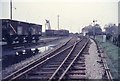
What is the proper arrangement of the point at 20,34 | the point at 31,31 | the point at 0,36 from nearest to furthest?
the point at 0,36 → the point at 20,34 → the point at 31,31

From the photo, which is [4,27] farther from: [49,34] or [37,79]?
[49,34]

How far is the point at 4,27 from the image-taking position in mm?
30141

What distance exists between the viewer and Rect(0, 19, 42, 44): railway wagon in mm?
30042

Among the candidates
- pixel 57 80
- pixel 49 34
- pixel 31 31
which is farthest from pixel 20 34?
pixel 49 34

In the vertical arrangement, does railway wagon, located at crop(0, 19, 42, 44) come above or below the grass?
above

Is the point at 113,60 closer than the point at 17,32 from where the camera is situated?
Yes

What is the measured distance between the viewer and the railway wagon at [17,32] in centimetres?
3004

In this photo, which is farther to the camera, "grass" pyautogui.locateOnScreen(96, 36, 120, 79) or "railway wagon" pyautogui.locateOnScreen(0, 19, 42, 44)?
"railway wagon" pyautogui.locateOnScreen(0, 19, 42, 44)

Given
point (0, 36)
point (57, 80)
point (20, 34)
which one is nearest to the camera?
point (57, 80)

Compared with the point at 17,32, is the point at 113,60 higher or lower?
lower

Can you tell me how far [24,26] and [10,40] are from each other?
6654 millimetres

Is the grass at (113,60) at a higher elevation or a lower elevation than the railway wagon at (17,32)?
lower

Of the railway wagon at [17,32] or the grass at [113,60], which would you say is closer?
the grass at [113,60]

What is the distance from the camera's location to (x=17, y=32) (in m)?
32.8
